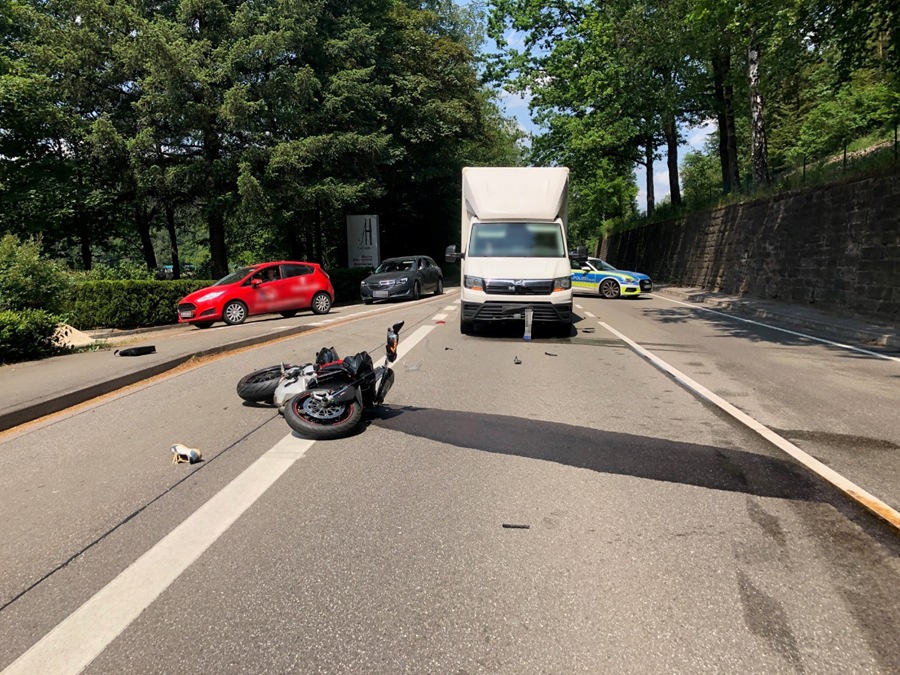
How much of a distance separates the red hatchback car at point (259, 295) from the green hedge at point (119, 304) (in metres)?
1.19

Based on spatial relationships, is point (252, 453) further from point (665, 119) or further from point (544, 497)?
point (665, 119)

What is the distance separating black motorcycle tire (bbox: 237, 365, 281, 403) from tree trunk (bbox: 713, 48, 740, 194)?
2571 centimetres

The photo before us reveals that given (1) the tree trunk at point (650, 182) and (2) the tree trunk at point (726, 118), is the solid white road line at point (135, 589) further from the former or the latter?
(1) the tree trunk at point (650, 182)

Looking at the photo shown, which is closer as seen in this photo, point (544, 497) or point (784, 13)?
point (544, 497)

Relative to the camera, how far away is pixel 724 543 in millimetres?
3342

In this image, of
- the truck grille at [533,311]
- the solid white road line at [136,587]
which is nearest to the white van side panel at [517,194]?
the truck grille at [533,311]

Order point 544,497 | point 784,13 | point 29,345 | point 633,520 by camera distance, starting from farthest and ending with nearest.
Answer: point 784,13
point 29,345
point 544,497
point 633,520

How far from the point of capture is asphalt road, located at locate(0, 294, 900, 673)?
8.14 ft

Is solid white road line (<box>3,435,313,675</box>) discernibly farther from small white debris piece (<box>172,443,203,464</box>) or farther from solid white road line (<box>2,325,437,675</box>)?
small white debris piece (<box>172,443,203,464</box>)

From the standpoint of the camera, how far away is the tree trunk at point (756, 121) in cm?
2136

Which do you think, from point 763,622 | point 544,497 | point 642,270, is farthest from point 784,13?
point 642,270

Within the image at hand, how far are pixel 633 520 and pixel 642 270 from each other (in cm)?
4016

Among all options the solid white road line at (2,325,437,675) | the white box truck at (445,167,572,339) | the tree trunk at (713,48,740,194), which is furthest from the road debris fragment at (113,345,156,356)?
the tree trunk at (713,48,740,194)

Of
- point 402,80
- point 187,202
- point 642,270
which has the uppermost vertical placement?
point 402,80
